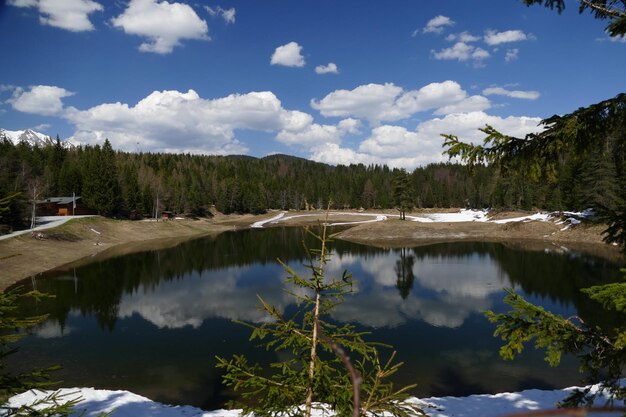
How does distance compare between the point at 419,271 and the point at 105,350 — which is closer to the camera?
the point at 105,350

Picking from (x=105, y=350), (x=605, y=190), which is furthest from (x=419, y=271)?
(x=605, y=190)

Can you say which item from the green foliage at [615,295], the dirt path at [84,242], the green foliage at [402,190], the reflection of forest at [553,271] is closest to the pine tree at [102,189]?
the dirt path at [84,242]

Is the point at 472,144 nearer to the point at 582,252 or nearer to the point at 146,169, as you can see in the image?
the point at 582,252

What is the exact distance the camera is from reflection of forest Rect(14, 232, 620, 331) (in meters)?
30.8

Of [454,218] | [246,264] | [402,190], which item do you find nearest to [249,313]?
[246,264]

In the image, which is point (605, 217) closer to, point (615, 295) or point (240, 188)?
point (615, 295)

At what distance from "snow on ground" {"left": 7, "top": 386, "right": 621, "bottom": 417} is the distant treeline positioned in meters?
10.6

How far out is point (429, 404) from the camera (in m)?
14.6

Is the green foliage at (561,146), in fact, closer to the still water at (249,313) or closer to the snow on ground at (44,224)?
the still water at (249,313)

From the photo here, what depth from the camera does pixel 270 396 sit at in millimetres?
6133

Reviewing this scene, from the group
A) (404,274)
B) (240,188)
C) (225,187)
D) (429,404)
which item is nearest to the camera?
(429,404)

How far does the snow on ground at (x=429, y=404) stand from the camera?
46.3 feet

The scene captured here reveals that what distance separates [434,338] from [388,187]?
15551 cm

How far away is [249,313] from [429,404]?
54.8 ft
